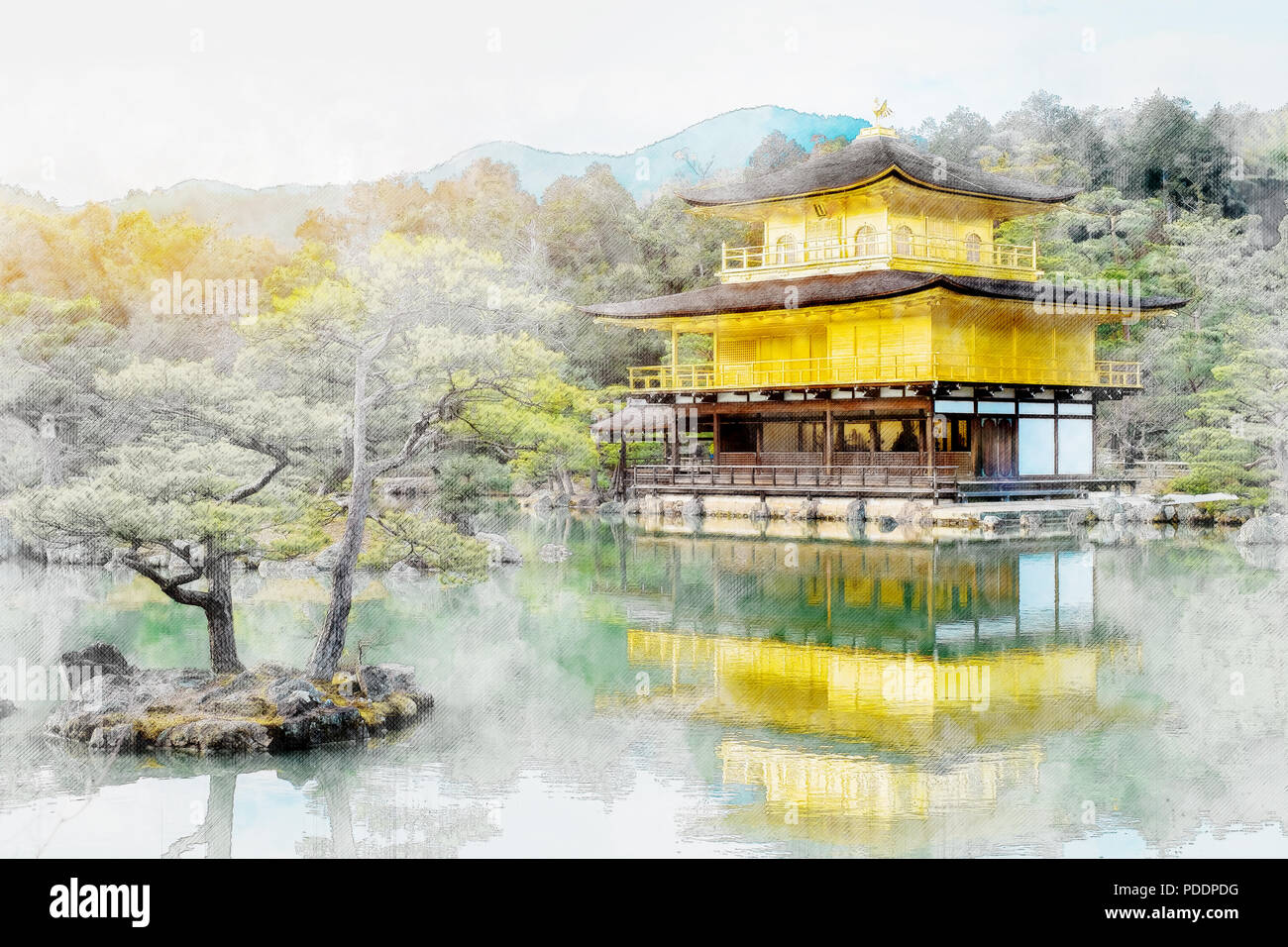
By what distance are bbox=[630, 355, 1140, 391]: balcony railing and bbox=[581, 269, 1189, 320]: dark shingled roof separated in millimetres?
1061

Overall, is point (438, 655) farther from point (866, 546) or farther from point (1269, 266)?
point (1269, 266)

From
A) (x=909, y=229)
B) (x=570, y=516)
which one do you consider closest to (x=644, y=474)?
(x=570, y=516)

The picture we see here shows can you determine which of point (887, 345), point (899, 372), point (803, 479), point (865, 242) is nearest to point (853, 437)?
point (803, 479)

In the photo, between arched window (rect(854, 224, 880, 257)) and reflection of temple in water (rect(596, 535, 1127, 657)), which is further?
arched window (rect(854, 224, 880, 257))

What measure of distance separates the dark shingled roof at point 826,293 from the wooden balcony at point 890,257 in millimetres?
320

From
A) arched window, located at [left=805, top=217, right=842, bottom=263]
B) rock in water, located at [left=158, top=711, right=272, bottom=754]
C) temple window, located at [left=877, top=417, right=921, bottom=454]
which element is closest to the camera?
rock in water, located at [left=158, top=711, right=272, bottom=754]

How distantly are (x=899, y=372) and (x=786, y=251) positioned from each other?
4400mm

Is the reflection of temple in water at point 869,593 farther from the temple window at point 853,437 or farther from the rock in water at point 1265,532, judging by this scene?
the temple window at point 853,437

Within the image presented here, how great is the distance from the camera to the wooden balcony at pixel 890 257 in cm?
2314

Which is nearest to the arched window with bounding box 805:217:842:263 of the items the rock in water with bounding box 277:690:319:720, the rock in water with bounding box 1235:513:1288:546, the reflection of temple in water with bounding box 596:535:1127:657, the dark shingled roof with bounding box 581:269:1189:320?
the dark shingled roof with bounding box 581:269:1189:320

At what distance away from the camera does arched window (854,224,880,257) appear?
23.5 meters

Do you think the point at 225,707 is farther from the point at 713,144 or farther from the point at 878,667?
the point at 713,144

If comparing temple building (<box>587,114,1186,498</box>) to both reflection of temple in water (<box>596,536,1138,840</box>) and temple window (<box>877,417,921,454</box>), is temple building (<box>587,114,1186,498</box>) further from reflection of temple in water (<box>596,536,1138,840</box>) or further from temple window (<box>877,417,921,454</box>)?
reflection of temple in water (<box>596,536,1138,840</box>)

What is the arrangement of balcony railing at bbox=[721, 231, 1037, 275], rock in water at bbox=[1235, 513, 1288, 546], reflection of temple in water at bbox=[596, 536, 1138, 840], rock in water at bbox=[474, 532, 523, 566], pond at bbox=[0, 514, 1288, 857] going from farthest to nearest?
1. balcony railing at bbox=[721, 231, 1037, 275]
2. rock in water at bbox=[1235, 513, 1288, 546]
3. rock in water at bbox=[474, 532, 523, 566]
4. reflection of temple in water at bbox=[596, 536, 1138, 840]
5. pond at bbox=[0, 514, 1288, 857]
